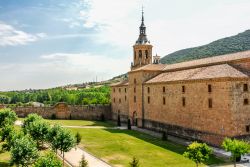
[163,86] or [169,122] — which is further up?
[163,86]

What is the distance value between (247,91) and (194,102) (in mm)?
6183

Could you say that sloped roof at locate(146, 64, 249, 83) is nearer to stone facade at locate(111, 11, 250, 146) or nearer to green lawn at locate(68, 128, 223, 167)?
stone facade at locate(111, 11, 250, 146)

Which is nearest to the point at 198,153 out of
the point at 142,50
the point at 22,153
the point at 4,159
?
the point at 22,153

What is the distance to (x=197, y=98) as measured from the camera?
35.9m

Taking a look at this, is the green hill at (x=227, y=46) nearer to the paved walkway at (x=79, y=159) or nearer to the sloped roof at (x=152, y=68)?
the sloped roof at (x=152, y=68)

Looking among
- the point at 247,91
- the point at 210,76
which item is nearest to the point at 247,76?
the point at 247,91

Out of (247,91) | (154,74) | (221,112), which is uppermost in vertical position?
(154,74)

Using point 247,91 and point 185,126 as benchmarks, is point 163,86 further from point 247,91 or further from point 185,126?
point 247,91

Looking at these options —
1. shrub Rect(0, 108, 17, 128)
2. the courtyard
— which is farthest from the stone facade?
shrub Rect(0, 108, 17, 128)

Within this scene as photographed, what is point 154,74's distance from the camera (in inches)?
1984

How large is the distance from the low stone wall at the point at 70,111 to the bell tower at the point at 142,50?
42.1 feet

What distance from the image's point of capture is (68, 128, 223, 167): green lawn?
2772 centimetres

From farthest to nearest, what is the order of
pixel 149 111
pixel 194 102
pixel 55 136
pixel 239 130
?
pixel 149 111 → pixel 194 102 → pixel 239 130 → pixel 55 136

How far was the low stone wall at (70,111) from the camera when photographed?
60.8m
